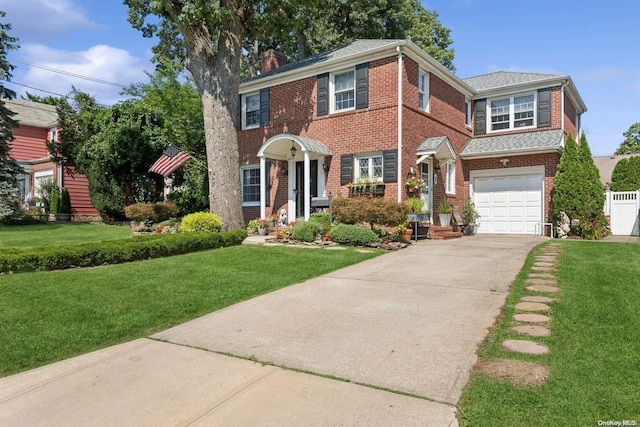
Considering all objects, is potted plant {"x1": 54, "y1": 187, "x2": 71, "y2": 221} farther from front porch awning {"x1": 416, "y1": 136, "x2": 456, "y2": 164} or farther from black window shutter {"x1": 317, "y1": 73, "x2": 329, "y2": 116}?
front porch awning {"x1": 416, "y1": 136, "x2": 456, "y2": 164}

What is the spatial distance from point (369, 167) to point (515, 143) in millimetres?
5958

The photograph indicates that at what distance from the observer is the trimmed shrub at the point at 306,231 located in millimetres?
10914

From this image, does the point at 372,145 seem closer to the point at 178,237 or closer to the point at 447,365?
the point at 178,237

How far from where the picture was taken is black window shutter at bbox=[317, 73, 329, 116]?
44.5ft

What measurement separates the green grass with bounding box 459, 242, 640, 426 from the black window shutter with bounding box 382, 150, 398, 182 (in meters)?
6.65

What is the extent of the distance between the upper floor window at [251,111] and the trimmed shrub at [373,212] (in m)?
6.39

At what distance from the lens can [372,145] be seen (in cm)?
1252

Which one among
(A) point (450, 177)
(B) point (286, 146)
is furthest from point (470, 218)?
(B) point (286, 146)

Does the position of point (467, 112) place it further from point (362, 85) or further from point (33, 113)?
point (33, 113)

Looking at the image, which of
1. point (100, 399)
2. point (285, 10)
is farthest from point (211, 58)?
point (100, 399)

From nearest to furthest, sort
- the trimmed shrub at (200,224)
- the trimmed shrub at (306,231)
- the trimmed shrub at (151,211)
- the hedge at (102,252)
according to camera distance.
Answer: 1. the hedge at (102,252)
2. the trimmed shrub at (306,231)
3. the trimmed shrub at (200,224)
4. the trimmed shrub at (151,211)

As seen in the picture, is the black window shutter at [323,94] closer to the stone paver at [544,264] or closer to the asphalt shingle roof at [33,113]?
the stone paver at [544,264]

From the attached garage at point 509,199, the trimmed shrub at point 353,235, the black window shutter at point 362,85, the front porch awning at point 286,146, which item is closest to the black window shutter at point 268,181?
the front porch awning at point 286,146

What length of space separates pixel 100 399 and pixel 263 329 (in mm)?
1744
